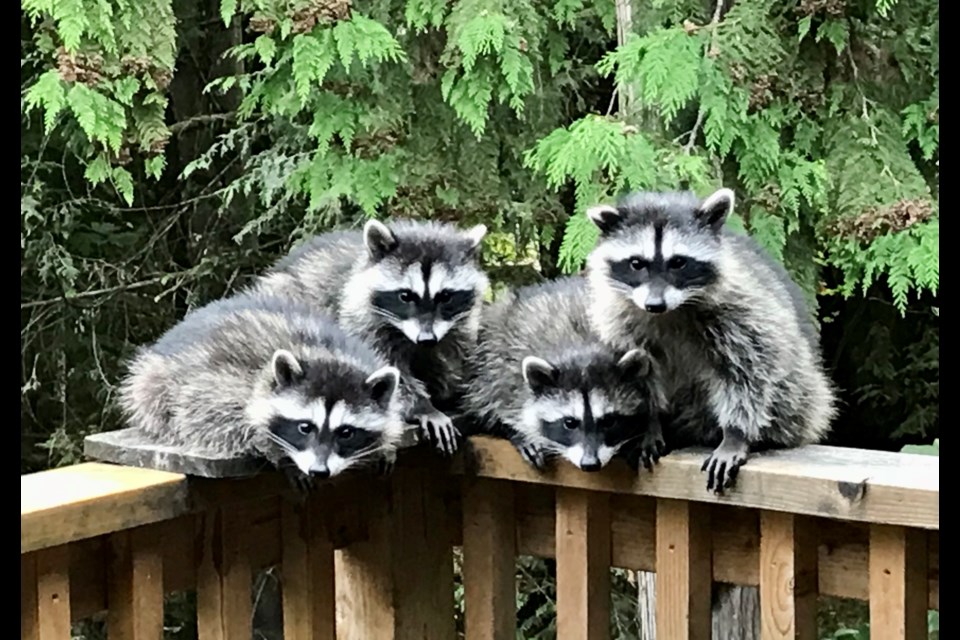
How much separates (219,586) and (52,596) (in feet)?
1.04

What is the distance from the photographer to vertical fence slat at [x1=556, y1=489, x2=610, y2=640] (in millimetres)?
1968

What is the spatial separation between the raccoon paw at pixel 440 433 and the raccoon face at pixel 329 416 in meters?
0.10

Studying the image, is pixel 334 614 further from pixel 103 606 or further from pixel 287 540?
pixel 103 606

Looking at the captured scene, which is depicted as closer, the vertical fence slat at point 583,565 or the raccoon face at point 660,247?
the vertical fence slat at point 583,565

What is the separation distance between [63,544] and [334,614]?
23.4 inches

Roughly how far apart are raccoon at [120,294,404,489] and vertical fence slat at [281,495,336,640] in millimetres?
101

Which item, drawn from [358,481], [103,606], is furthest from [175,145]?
[103,606]

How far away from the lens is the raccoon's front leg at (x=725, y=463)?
5.93 ft

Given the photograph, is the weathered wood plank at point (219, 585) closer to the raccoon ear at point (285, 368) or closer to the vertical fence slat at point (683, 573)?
the raccoon ear at point (285, 368)

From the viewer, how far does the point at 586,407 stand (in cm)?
201

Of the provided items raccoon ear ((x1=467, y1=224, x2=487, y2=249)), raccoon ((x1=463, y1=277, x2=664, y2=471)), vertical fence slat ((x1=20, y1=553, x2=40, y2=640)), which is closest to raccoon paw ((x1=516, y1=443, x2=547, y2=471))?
raccoon ((x1=463, y1=277, x2=664, y2=471))

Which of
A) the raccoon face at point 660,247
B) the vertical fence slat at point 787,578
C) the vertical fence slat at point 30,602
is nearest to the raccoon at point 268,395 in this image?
the vertical fence slat at point 30,602

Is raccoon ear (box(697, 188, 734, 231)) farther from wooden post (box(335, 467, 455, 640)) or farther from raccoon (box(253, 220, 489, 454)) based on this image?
wooden post (box(335, 467, 455, 640))

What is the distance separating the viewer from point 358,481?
2.12 meters
